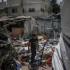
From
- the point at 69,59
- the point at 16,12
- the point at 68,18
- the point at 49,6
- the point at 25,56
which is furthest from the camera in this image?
the point at 49,6

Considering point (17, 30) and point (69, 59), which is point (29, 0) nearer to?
point (17, 30)

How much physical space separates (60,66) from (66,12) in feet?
1.20

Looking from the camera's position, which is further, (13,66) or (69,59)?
(13,66)

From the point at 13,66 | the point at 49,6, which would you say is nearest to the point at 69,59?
the point at 13,66

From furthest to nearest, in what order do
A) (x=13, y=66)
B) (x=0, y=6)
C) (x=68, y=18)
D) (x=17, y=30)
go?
1. (x=0, y=6)
2. (x=17, y=30)
3. (x=13, y=66)
4. (x=68, y=18)

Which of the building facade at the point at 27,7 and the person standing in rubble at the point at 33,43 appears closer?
the person standing in rubble at the point at 33,43

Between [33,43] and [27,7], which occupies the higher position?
[33,43]

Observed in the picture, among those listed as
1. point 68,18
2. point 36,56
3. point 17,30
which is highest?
point 68,18

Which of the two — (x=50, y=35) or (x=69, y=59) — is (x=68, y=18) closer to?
(x=69, y=59)

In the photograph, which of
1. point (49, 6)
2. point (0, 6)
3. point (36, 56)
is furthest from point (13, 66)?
point (49, 6)

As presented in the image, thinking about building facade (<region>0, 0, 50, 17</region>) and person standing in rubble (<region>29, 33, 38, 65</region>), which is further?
building facade (<region>0, 0, 50, 17</region>)

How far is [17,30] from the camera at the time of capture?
2191cm

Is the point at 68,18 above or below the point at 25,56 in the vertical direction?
above

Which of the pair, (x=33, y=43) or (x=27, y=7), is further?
(x=27, y=7)
